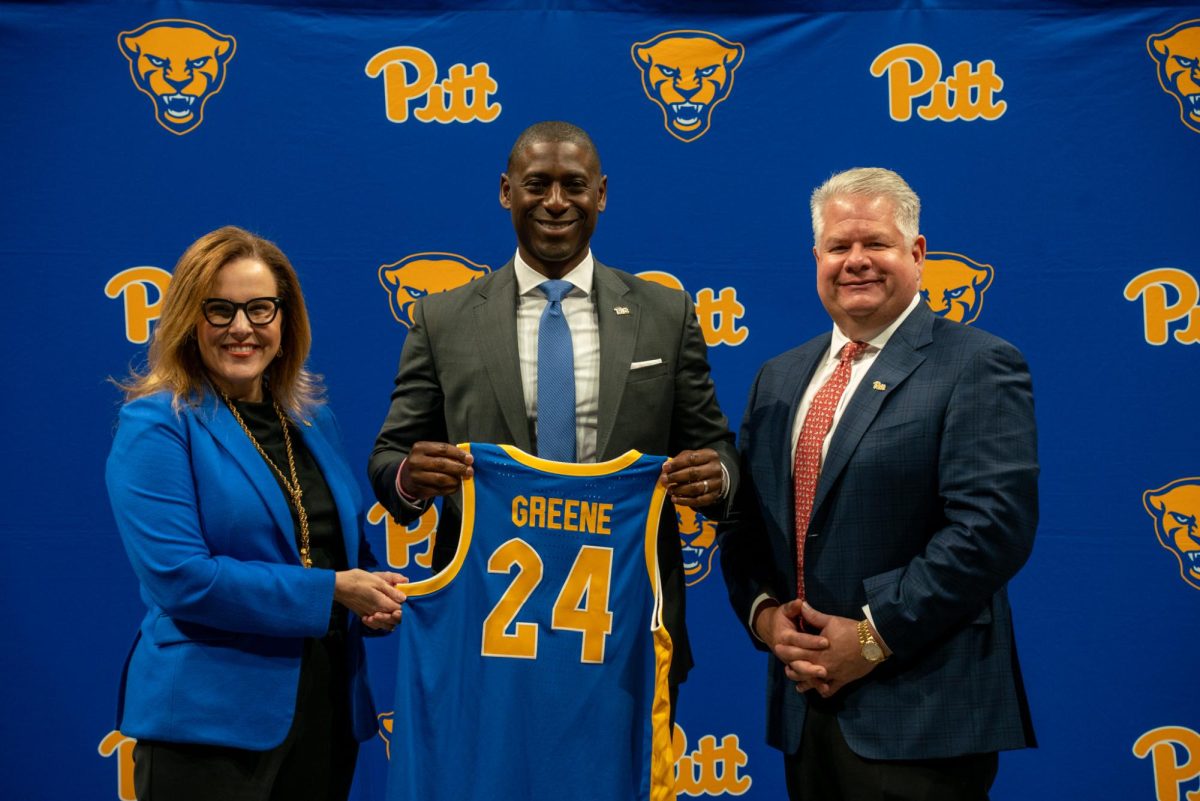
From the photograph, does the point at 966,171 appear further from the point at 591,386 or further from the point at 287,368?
the point at 287,368

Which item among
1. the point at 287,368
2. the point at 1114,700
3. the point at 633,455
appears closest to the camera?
the point at 633,455

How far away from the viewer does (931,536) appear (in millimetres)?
2188

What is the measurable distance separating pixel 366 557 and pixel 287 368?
1.61 ft

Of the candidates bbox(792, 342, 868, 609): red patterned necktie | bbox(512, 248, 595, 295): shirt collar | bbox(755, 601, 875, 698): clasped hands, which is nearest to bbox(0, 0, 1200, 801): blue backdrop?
bbox(512, 248, 595, 295): shirt collar

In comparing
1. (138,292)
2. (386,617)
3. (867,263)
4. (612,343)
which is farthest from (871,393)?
(138,292)

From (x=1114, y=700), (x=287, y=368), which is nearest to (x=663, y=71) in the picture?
(x=287, y=368)

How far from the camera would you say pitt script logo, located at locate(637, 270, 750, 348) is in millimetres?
3694

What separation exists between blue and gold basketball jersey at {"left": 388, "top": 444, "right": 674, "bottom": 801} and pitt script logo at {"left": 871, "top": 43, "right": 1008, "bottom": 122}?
2082 mm

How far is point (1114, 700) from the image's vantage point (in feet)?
12.0

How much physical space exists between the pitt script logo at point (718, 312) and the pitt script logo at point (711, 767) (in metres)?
1.39

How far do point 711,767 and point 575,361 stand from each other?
1936 millimetres

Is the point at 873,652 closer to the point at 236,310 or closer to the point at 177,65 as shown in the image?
the point at 236,310

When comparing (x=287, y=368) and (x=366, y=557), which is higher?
(x=287, y=368)

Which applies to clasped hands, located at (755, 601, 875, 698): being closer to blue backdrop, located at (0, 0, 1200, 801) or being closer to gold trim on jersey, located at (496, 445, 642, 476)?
gold trim on jersey, located at (496, 445, 642, 476)
